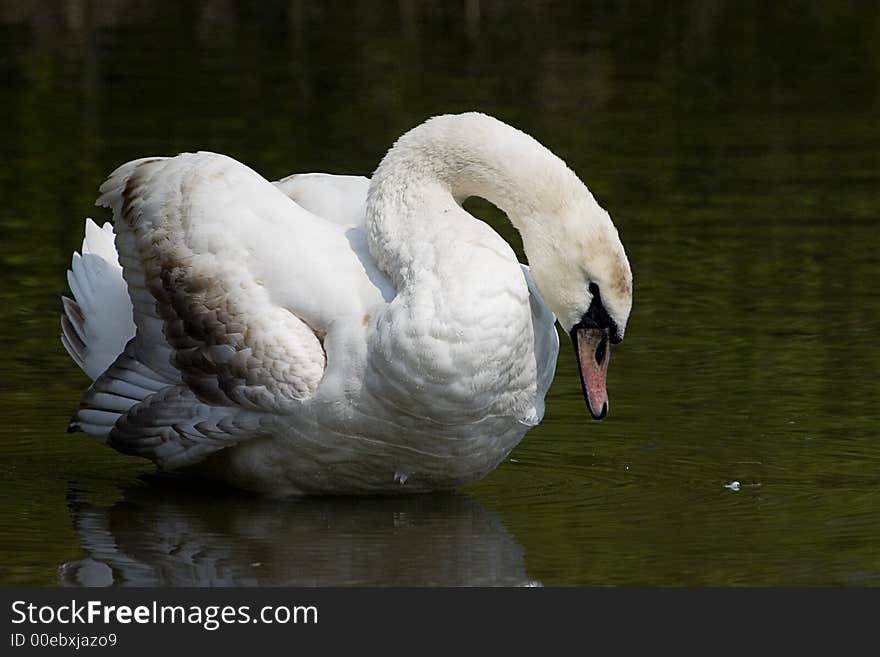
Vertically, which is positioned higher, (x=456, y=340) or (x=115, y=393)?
(x=456, y=340)

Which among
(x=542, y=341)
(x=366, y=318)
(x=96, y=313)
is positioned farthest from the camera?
(x=96, y=313)

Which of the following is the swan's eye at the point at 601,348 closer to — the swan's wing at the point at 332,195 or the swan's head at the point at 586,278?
the swan's head at the point at 586,278

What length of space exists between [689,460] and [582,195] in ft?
4.60

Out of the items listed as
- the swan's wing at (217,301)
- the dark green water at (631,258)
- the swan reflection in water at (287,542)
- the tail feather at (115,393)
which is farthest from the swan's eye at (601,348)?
the tail feather at (115,393)

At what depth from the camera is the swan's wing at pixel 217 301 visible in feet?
27.0

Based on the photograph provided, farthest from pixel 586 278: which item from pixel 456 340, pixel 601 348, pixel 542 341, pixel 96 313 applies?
pixel 96 313

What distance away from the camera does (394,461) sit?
8.30m

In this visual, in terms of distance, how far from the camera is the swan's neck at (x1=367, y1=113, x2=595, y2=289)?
8.19 m

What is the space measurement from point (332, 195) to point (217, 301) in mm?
1011

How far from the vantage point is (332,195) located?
923 cm

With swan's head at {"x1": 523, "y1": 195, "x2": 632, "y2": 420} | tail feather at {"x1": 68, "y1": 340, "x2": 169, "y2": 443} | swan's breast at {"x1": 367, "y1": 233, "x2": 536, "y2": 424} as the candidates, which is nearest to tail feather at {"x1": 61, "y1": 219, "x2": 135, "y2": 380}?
tail feather at {"x1": 68, "y1": 340, "x2": 169, "y2": 443}

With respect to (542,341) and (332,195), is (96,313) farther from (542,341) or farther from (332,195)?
(542,341)

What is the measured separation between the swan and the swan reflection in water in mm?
133

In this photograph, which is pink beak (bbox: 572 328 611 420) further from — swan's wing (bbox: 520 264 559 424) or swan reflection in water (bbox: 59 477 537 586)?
swan reflection in water (bbox: 59 477 537 586)
